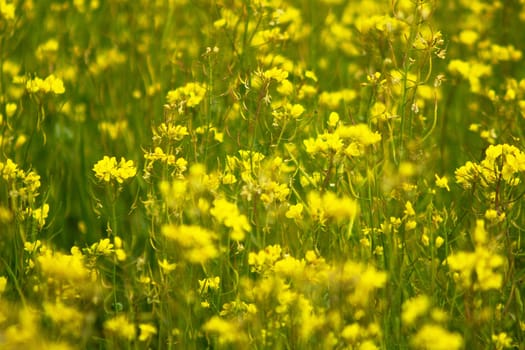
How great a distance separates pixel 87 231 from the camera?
2832 mm

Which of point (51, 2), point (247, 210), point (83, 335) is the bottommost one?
point (83, 335)

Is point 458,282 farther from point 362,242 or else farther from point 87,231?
point 87,231

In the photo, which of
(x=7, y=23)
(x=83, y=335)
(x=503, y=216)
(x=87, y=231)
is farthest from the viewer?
(x=7, y=23)

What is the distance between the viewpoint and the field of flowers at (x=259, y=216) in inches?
72.7

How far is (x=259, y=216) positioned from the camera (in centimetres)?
230

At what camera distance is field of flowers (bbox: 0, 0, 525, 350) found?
1.85 metres

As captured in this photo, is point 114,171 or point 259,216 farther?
point 259,216

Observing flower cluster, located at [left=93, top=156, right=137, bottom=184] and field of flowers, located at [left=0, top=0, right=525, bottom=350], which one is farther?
flower cluster, located at [left=93, top=156, right=137, bottom=184]

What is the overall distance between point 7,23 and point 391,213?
5.34ft

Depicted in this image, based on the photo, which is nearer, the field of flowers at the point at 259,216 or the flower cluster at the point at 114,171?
the field of flowers at the point at 259,216

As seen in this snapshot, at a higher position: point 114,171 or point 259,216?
point 114,171

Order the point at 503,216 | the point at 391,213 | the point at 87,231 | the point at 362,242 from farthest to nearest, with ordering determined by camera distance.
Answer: the point at 87,231 → the point at 391,213 → the point at 362,242 → the point at 503,216

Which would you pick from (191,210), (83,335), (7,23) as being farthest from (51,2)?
(83,335)

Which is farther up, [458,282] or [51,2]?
[51,2]
